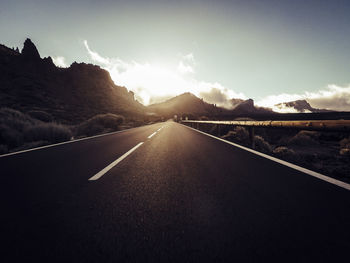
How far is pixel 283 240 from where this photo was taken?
141cm

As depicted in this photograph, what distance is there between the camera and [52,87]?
83.0 metres

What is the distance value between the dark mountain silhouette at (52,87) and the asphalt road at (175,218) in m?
45.6

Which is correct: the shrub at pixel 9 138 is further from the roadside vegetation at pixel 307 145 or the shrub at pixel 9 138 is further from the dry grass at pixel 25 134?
the roadside vegetation at pixel 307 145

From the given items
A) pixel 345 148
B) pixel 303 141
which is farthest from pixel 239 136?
pixel 345 148

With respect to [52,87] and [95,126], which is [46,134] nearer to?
[95,126]

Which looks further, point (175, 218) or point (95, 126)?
point (95, 126)

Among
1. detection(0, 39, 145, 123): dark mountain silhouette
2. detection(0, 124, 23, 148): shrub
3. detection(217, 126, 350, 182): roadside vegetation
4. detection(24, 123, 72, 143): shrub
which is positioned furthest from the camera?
detection(0, 39, 145, 123): dark mountain silhouette

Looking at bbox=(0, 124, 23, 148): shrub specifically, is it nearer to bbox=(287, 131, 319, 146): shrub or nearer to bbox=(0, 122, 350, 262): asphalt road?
bbox=(0, 122, 350, 262): asphalt road

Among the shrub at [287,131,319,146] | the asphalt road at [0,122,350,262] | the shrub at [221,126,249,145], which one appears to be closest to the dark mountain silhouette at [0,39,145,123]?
the shrub at [221,126,249,145]

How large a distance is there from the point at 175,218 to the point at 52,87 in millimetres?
104713

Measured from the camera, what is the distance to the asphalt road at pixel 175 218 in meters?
1.29

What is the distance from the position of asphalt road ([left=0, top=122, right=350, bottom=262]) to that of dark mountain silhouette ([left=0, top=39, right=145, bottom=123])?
150 ft

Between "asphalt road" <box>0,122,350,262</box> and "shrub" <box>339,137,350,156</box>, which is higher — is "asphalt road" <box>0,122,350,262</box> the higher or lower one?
the higher one

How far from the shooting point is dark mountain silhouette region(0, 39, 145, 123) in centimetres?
5610
